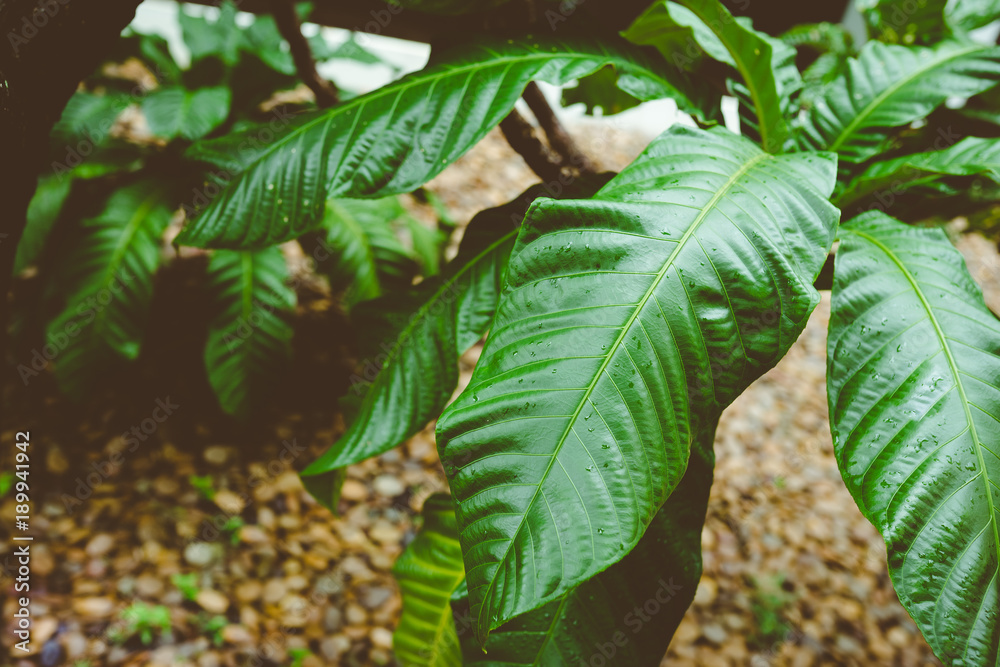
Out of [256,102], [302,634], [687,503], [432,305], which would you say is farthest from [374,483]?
[256,102]

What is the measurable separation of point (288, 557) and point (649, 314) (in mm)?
1279

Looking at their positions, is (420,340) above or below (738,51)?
below

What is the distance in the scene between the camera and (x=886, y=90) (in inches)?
43.8

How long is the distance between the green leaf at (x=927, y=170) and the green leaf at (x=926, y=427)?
0.48 ft

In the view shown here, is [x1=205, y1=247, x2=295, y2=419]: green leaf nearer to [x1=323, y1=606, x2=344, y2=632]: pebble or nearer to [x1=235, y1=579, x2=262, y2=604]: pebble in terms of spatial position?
[x1=235, y1=579, x2=262, y2=604]: pebble

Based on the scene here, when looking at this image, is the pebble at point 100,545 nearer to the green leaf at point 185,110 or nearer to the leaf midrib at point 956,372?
the green leaf at point 185,110

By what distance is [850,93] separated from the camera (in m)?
1.13

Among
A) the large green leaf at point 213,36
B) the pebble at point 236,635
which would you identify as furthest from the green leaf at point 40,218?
the pebble at point 236,635

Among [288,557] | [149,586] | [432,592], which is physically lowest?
[288,557]

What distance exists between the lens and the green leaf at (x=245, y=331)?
5.12ft

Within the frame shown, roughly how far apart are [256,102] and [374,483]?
4.26 feet

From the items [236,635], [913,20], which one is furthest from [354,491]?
[913,20]

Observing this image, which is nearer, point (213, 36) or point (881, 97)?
point (881, 97)

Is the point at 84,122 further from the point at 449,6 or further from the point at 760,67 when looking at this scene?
the point at 760,67
